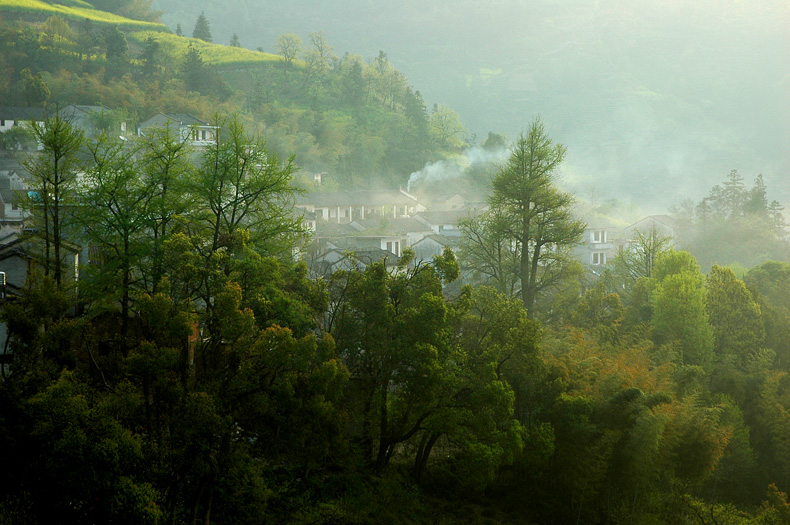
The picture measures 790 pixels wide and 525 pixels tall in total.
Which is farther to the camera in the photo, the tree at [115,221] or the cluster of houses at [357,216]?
the cluster of houses at [357,216]

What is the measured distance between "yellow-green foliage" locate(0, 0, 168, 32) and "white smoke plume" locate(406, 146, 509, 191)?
158ft

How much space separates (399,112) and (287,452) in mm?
75708

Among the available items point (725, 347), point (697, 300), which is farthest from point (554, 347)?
point (725, 347)

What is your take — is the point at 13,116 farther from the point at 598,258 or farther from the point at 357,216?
the point at 598,258

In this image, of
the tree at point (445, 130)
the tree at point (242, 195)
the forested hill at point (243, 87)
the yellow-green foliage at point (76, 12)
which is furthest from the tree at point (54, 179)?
the yellow-green foliage at point (76, 12)

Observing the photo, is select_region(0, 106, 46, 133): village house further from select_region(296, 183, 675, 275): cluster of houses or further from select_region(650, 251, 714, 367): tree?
select_region(650, 251, 714, 367): tree

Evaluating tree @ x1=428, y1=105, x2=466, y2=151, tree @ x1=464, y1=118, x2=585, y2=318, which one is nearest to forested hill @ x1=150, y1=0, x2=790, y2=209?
tree @ x1=428, y1=105, x2=466, y2=151

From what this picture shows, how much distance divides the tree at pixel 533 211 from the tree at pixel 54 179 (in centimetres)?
1350

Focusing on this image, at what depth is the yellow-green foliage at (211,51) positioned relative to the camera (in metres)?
88.6

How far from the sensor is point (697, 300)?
78.5ft

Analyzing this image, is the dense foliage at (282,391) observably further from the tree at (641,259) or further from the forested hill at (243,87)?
the forested hill at (243,87)

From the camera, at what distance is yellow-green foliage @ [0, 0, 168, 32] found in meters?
83.2

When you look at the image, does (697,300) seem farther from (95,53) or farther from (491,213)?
(95,53)

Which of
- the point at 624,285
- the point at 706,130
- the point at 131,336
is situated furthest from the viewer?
the point at 706,130
